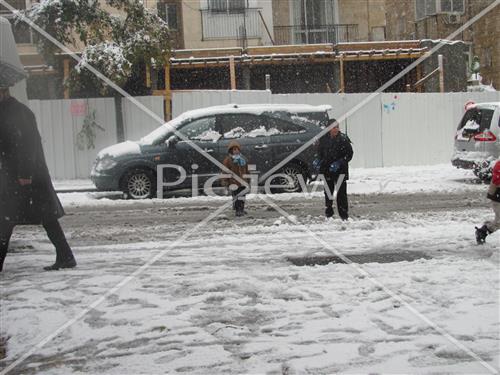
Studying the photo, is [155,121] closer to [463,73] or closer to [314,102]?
[314,102]

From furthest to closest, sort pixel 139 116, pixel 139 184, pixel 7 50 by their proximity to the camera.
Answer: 1. pixel 139 116
2. pixel 139 184
3. pixel 7 50

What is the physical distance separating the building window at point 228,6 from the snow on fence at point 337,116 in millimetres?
6404

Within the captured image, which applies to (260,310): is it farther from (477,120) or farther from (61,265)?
(477,120)

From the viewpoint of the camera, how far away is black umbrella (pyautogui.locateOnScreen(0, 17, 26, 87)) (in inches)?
275

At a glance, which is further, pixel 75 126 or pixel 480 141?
pixel 75 126

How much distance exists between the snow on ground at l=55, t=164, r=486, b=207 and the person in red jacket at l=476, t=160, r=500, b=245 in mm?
6339

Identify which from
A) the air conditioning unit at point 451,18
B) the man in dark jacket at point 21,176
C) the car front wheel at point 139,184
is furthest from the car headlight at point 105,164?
the air conditioning unit at point 451,18

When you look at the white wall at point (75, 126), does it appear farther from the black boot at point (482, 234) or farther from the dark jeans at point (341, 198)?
the black boot at point (482, 234)

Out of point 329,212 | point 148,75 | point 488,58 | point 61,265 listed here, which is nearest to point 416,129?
point 148,75

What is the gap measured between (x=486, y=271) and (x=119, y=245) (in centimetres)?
459

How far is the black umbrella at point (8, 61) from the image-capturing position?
22.9 ft

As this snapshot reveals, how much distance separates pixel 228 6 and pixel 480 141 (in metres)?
12.0

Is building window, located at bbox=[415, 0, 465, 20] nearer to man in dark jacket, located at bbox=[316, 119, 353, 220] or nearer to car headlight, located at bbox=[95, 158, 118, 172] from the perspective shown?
car headlight, located at bbox=[95, 158, 118, 172]

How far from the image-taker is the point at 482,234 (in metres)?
7.68
